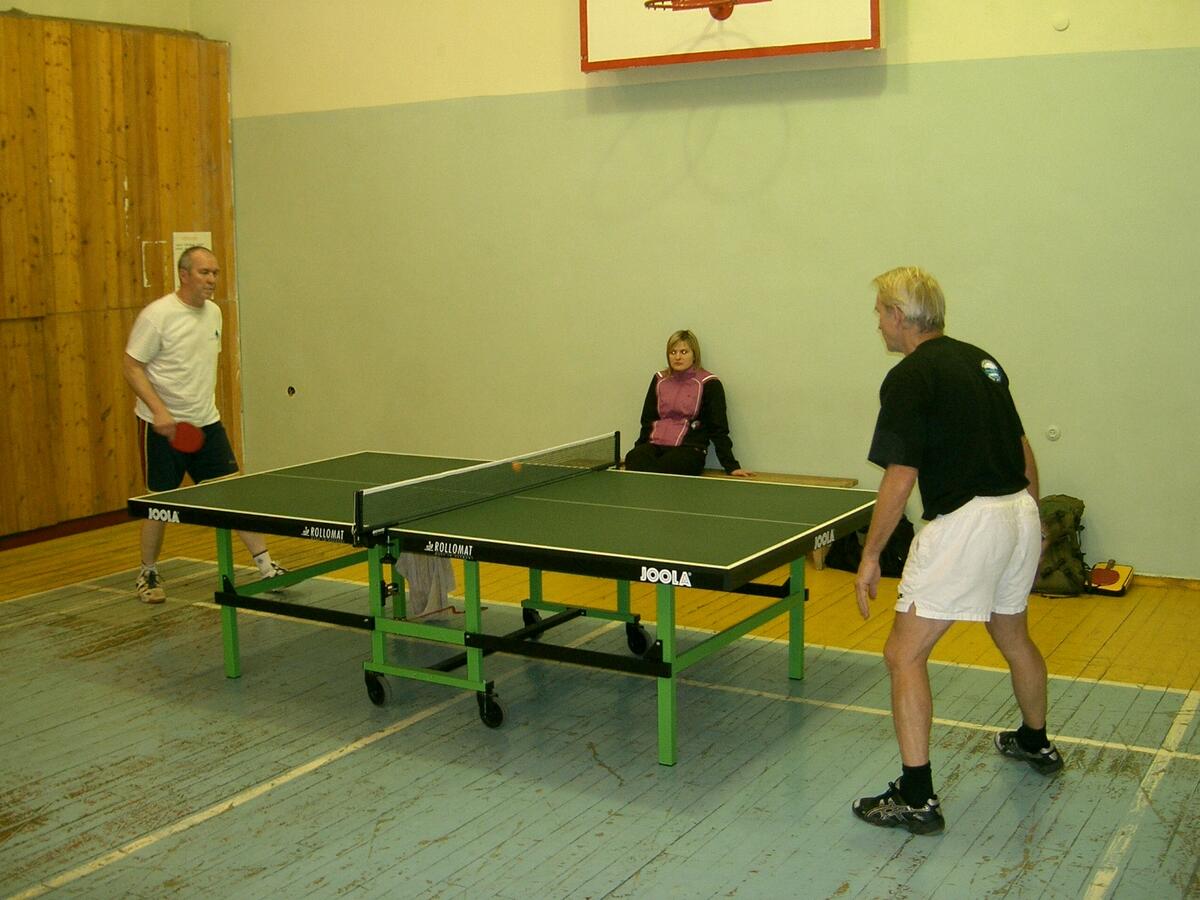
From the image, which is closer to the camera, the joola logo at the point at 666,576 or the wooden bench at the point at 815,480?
the joola logo at the point at 666,576

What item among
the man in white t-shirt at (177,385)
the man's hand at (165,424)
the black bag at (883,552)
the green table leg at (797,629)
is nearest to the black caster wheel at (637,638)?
the green table leg at (797,629)

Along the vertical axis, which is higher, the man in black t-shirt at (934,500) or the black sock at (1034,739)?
the man in black t-shirt at (934,500)

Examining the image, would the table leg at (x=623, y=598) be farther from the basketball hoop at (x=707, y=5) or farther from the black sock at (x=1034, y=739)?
the basketball hoop at (x=707, y=5)

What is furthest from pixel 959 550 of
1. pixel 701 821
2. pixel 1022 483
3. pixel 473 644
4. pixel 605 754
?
pixel 473 644

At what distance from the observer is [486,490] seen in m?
5.49

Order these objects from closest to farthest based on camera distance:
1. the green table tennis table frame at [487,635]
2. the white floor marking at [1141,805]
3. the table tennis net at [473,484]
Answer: the white floor marking at [1141,805], the green table tennis table frame at [487,635], the table tennis net at [473,484]

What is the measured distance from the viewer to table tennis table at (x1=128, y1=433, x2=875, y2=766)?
444 centimetres

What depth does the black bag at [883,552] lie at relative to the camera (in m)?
7.01

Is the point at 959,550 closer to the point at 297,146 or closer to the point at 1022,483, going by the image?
the point at 1022,483

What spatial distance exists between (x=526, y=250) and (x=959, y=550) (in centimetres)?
520

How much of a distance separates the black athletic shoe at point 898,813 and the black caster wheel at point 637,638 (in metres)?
1.84

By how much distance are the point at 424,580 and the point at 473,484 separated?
74cm

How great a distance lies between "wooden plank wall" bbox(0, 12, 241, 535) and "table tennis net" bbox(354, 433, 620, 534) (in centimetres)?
381

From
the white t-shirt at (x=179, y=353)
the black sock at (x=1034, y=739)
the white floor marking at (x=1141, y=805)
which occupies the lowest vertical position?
the white floor marking at (x=1141, y=805)
